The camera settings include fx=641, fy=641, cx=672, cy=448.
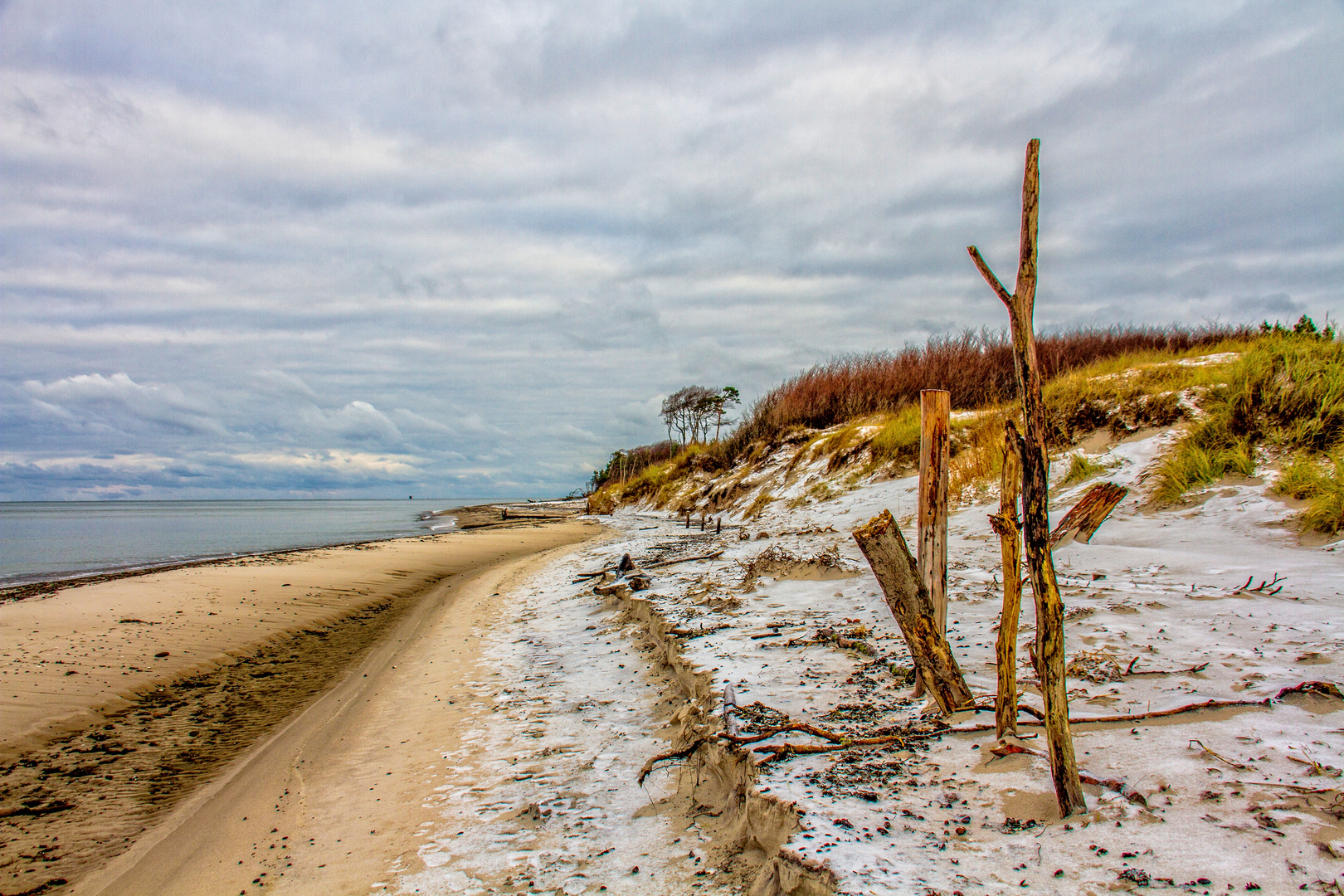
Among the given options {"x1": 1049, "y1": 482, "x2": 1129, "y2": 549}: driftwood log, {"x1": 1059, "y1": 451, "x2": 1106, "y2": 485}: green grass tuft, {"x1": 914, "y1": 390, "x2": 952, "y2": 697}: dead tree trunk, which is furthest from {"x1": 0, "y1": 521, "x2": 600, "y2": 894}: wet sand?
{"x1": 1059, "y1": 451, "x2": 1106, "y2": 485}: green grass tuft

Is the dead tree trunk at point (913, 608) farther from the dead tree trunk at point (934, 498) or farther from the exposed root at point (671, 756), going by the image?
the exposed root at point (671, 756)

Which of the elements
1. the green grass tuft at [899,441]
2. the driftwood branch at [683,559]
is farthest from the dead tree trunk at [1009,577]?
the green grass tuft at [899,441]

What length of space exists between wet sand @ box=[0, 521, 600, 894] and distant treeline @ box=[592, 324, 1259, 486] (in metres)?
12.2

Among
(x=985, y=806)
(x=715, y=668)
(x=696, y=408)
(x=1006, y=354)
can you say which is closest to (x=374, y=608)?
(x=715, y=668)

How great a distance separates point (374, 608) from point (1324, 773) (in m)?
10.1

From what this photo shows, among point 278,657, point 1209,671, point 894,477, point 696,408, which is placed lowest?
point 278,657

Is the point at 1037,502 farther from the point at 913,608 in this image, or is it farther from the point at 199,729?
the point at 199,729

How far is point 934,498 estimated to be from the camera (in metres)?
3.41

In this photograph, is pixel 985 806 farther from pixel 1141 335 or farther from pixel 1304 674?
pixel 1141 335

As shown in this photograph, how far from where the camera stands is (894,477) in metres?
12.5

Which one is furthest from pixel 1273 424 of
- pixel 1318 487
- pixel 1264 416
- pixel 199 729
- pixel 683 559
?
pixel 199 729

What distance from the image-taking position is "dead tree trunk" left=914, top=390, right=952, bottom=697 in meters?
3.38

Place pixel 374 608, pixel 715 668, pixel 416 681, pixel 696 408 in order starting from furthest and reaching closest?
pixel 696 408 < pixel 374 608 < pixel 416 681 < pixel 715 668

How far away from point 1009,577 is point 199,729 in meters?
5.73
